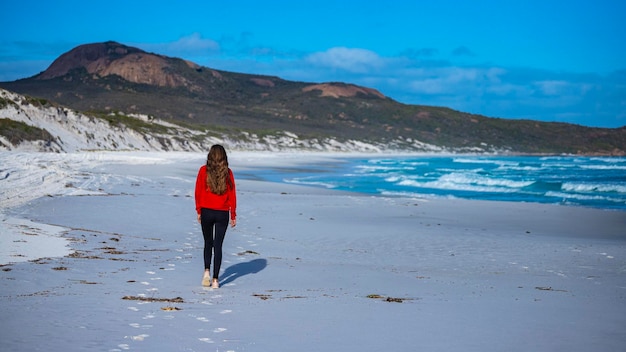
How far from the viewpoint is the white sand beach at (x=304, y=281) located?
218 inches

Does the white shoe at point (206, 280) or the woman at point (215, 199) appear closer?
the white shoe at point (206, 280)

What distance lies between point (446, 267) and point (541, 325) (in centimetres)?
411

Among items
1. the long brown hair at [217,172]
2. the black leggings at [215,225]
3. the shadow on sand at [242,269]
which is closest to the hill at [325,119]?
the shadow on sand at [242,269]

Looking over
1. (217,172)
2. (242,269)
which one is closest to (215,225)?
(217,172)

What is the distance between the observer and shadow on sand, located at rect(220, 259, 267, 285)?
29.0 ft

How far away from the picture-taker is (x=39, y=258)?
892 centimetres

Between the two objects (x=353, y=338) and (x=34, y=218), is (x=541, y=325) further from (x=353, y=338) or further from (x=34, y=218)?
(x=34, y=218)

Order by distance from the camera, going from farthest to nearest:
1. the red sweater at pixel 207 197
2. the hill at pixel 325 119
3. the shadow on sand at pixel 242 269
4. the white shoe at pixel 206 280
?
the hill at pixel 325 119, the shadow on sand at pixel 242 269, the red sweater at pixel 207 197, the white shoe at pixel 206 280

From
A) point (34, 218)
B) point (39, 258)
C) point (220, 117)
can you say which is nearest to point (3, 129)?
point (34, 218)

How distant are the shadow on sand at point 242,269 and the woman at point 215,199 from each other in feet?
1.53

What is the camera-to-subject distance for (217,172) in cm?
818

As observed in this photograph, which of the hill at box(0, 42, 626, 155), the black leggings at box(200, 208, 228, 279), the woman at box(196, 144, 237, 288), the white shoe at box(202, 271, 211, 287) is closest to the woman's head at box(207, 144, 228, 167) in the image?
the woman at box(196, 144, 237, 288)

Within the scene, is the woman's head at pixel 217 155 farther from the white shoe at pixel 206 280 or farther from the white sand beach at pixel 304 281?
the white sand beach at pixel 304 281

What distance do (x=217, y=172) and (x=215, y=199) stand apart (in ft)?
1.14
